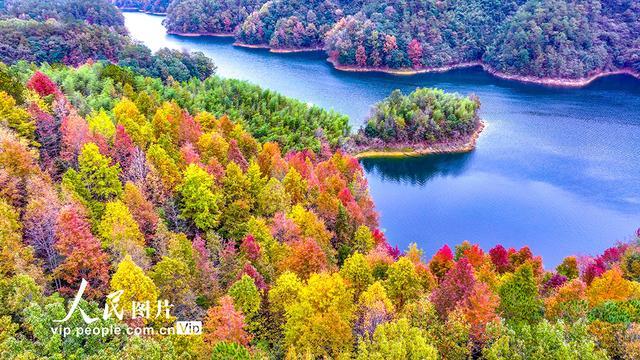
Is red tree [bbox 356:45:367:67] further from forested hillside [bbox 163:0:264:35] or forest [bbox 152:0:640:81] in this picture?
forested hillside [bbox 163:0:264:35]

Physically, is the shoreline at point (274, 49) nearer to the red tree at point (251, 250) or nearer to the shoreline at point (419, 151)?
the shoreline at point (419, 151)

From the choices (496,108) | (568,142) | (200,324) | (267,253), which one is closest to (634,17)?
(496,108)

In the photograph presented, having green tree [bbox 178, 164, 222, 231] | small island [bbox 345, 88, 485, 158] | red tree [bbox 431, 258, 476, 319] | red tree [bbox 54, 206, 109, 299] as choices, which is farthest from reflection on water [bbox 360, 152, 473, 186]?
red tree [bbox 54, 206, 109, 299]

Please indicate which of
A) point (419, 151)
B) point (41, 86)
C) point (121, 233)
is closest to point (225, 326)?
point (121, 233)

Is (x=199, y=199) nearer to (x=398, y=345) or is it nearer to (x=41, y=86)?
(x=398, y=345)

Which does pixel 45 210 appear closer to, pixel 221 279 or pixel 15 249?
pixel 15 249

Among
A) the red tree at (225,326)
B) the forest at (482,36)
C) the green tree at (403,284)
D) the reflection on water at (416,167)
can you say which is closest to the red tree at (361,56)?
the forest at (482,36)

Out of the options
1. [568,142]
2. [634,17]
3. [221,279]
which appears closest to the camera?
[221,279]
